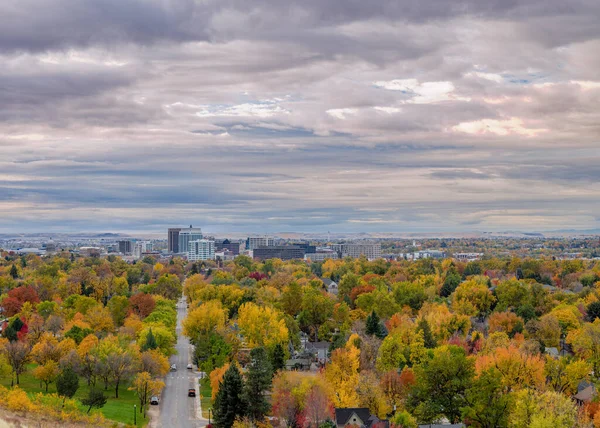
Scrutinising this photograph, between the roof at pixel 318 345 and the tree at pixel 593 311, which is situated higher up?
the tree at pixel 593 311

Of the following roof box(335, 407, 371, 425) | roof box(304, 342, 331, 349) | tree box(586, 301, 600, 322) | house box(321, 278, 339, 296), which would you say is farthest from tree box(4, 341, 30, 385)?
house box(321, 278, 339, 296)

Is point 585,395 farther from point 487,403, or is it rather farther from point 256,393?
point 256,393

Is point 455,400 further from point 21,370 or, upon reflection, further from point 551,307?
point 551,307

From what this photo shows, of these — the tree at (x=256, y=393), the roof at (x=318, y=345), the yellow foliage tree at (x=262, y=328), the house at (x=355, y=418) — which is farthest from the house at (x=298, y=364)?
the house at (x=355, y=418)

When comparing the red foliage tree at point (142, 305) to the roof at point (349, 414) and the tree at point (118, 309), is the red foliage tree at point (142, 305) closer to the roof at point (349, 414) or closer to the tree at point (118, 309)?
the tree at point (118, 309)

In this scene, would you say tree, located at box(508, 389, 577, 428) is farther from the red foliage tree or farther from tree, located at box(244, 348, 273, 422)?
the red foliage tree

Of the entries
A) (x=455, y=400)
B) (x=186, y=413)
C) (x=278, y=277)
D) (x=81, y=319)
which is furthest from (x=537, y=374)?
(x=278, y=277)

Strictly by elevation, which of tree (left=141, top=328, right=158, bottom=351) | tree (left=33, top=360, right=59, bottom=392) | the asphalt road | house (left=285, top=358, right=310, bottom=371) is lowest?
the asphalt road
